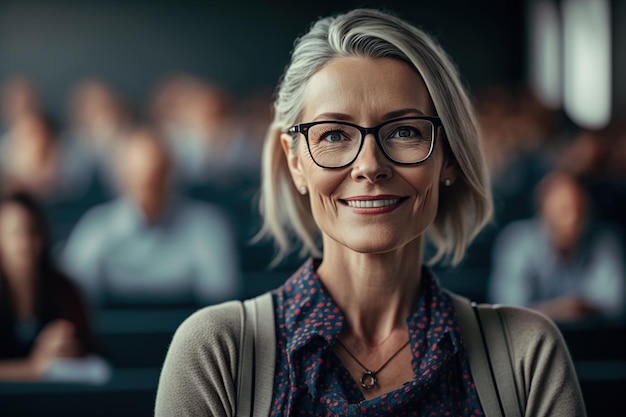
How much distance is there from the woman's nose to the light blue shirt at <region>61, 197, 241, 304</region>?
299 centimetres

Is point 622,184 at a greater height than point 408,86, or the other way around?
point 408,86

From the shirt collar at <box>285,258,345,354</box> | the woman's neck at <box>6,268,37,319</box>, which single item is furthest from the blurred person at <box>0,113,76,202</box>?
the shirt collar at <box>285,258,345,354</box>

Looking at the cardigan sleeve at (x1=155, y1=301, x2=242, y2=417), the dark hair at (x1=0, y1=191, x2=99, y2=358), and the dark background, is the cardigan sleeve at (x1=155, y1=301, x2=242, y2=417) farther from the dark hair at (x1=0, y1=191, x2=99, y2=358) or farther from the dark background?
the dark background

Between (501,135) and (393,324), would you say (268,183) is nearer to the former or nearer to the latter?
(393,324)

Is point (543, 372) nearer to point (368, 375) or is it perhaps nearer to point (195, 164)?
point (368, 375)

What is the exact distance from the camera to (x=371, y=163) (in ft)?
3.12

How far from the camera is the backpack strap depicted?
96 cm

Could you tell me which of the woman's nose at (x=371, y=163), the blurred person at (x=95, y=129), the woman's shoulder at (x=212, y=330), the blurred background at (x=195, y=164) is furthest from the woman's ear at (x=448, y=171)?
the blurred person at (x=95, y=129)

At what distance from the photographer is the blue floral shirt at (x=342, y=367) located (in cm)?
95

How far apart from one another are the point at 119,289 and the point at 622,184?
2.71m

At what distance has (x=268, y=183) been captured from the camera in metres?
1.14

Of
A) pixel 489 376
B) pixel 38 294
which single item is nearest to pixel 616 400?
pixel 38 294

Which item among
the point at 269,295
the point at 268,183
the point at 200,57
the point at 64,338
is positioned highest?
the point at 200,57

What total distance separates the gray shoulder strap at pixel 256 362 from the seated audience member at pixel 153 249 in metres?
2.91
